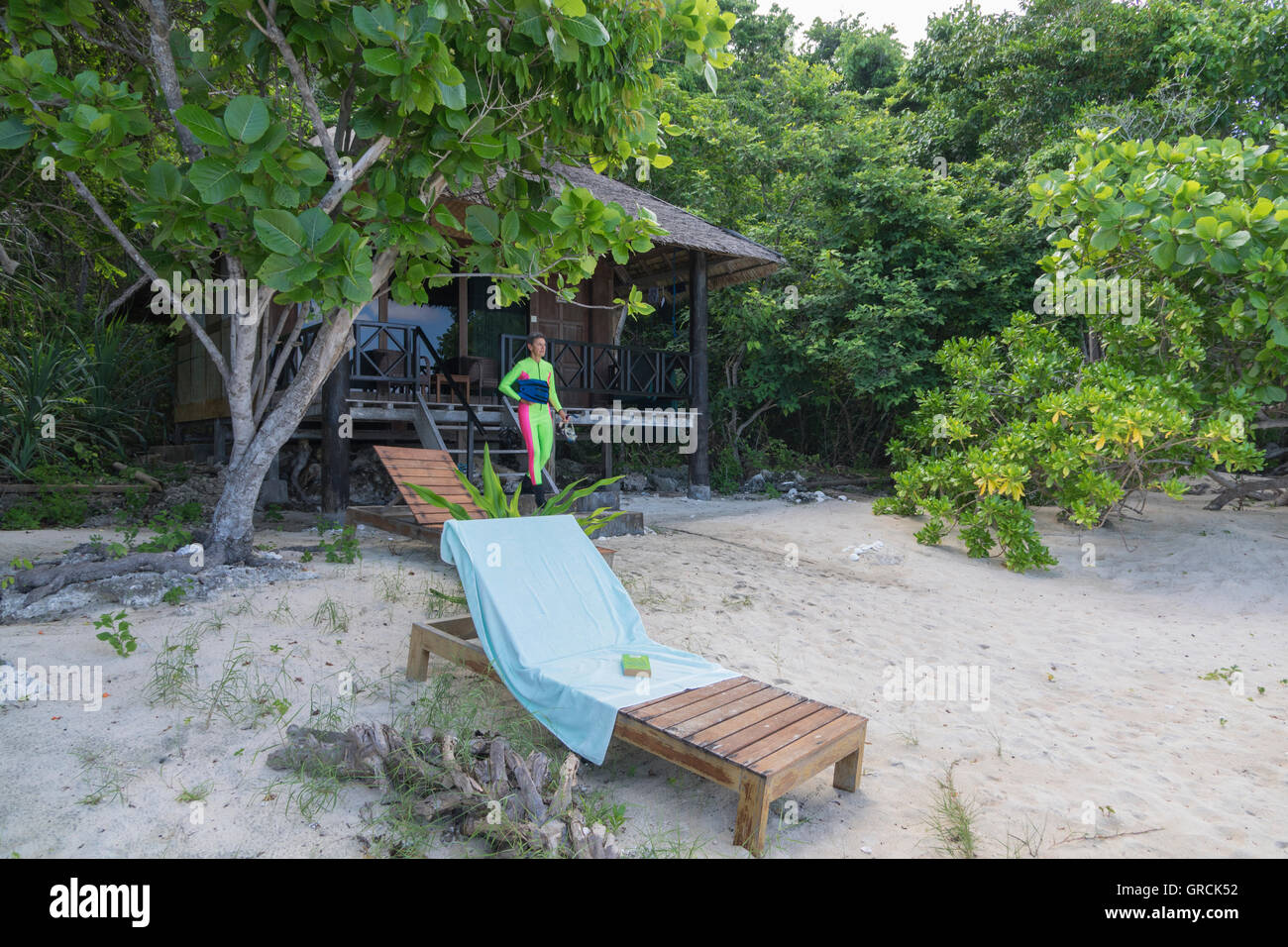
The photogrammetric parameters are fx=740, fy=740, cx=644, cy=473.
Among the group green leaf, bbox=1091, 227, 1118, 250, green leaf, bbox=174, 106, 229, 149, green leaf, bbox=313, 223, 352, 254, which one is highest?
green leaf, bbox=1091, 227, 1118, 250

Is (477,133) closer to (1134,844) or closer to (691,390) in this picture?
(1134,844)

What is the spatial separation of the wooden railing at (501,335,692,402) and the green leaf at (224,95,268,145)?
6.72m

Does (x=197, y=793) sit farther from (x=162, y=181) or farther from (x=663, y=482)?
(x=663, y=482)

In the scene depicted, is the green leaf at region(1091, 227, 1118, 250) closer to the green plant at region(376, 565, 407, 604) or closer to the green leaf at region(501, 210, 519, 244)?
the green leaf at region(501, 210, 519, 244)

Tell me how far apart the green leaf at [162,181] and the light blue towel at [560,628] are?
2.16 meters

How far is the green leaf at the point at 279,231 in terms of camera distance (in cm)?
340

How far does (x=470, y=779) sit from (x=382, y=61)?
296 centimetres

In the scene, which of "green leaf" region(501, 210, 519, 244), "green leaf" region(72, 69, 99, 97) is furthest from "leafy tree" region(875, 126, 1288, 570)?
"green leaf" region(72, 69, 99, 97)

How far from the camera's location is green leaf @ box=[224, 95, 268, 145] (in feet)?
11.0

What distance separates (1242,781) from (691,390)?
8557 mm

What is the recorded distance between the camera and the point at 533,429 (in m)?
6.46

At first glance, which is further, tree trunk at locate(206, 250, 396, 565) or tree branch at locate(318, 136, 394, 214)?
tree trunk at locate(206, 250, 396, 565)

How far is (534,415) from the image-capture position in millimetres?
6469
